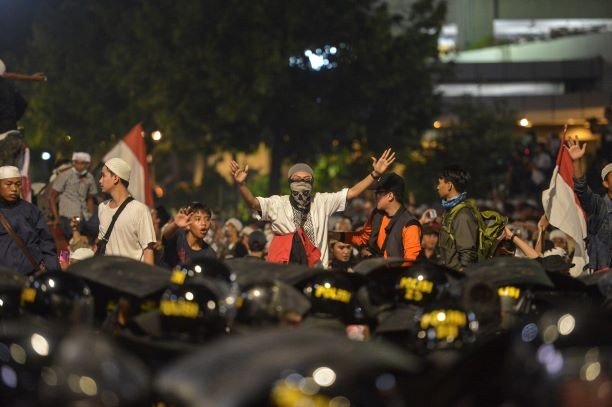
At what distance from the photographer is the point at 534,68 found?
220 feet

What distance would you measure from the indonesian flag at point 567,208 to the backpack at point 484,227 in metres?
1.39

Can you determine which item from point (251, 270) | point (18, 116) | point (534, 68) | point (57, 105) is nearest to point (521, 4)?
point (534, 68)

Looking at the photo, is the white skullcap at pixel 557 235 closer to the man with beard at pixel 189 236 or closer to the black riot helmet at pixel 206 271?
the man with beard at pixel 189 236

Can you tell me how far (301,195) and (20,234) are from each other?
2.14 m

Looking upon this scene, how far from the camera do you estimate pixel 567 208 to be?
14.4m

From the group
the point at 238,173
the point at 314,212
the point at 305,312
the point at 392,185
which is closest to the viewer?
the point at 305,312

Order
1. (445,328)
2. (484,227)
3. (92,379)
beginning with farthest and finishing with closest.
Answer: (484,227), (445,328), (92,379)

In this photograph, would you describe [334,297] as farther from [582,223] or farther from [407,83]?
[407,83]

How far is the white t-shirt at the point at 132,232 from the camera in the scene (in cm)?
1237

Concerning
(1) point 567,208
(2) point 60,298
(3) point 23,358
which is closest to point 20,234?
(2) point 60,298

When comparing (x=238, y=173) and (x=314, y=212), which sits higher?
(x=238, y=173)

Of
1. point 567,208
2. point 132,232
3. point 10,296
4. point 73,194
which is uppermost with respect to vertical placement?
point 10,296

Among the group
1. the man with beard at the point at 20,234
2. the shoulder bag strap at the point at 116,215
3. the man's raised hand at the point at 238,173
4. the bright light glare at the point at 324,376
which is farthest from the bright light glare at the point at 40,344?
the man's raised hand at the point at 238,173

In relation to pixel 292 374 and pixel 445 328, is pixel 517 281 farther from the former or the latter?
pixel 292 374
